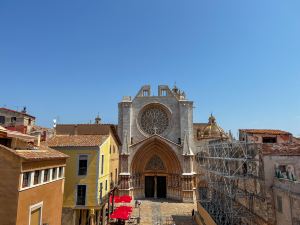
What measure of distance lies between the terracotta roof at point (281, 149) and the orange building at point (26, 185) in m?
12.7

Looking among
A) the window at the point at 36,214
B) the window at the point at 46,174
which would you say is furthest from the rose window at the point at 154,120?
the window at the point at 36,214

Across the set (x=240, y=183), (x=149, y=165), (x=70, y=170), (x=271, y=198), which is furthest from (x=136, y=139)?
(x=271, y=198)

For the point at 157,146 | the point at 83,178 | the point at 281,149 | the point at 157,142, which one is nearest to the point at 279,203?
the point at 281,149

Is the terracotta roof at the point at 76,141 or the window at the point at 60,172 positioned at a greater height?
the terracotta roof at the point at 76,141

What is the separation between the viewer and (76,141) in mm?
21500

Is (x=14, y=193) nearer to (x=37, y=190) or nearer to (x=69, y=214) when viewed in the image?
(x=37, y=190)

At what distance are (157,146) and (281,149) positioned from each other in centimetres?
2109

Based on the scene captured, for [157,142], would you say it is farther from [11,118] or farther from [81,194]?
[11,118]

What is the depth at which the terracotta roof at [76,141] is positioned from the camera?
68.3 feet

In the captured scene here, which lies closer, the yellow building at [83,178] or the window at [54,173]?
the window at [54,173]

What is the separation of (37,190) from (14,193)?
1855 millimetres

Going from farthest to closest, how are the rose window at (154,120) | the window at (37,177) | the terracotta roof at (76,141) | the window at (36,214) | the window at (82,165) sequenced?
the rose window at (154,120)
the terracotta roof at (76,141)
the window at (82,165)
the window at (37,177)
the window at (36,214)

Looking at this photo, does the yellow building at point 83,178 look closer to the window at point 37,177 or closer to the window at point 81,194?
the window at point 81,194

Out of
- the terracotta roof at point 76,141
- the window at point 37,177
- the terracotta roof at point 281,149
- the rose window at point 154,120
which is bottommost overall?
the window at point 37,177
